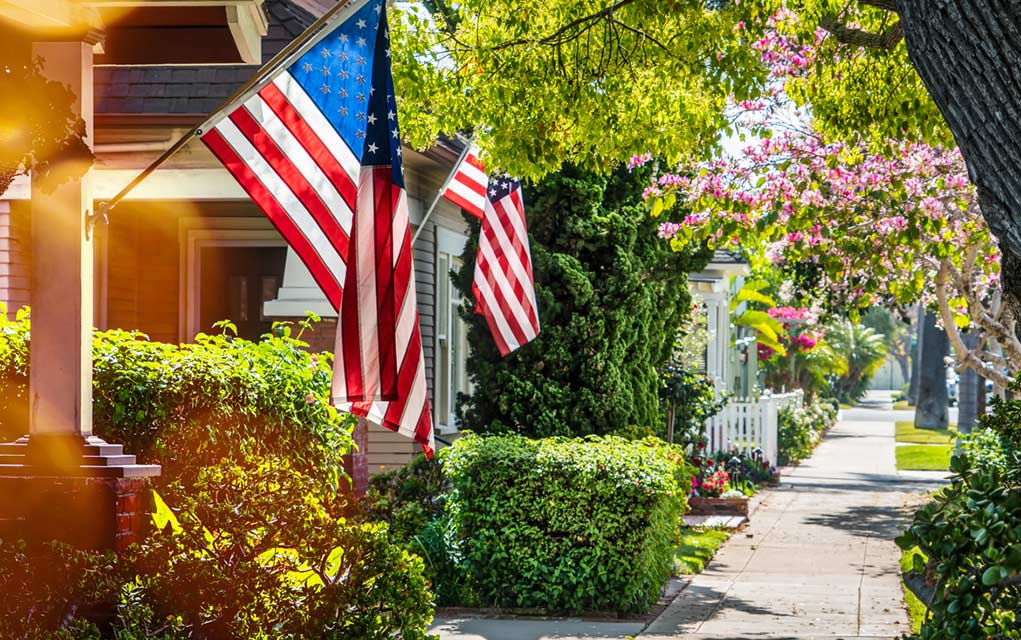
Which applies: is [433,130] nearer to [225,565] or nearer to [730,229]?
[730,229]

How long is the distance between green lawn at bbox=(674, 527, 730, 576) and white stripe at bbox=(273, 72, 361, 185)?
6771mm

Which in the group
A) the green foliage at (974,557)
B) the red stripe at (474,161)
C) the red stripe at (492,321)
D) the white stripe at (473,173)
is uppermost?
the red stripe at (474,161)

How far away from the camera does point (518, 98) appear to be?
10.4m

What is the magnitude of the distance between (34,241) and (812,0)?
594 cm

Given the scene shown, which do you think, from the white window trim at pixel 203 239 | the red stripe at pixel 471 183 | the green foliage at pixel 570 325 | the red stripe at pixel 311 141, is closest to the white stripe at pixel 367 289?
the red stripe at pixel 311 141

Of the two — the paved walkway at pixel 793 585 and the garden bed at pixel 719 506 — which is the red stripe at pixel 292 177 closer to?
the paved walkway at pixel 793 585

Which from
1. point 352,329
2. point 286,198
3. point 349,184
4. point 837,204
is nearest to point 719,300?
point 837,204

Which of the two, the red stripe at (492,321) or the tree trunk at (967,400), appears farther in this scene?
the tree trunk at (967,400)

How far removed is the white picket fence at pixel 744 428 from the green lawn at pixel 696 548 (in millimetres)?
5749

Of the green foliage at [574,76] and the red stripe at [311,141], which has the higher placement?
the green foliage at [574,76]

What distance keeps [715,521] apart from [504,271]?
21.3 ft

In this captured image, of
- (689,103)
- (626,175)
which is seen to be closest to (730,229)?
(626,175)

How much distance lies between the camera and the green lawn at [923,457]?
95.0 ft

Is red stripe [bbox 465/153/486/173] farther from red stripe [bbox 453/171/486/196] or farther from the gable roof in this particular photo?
the gable roof
